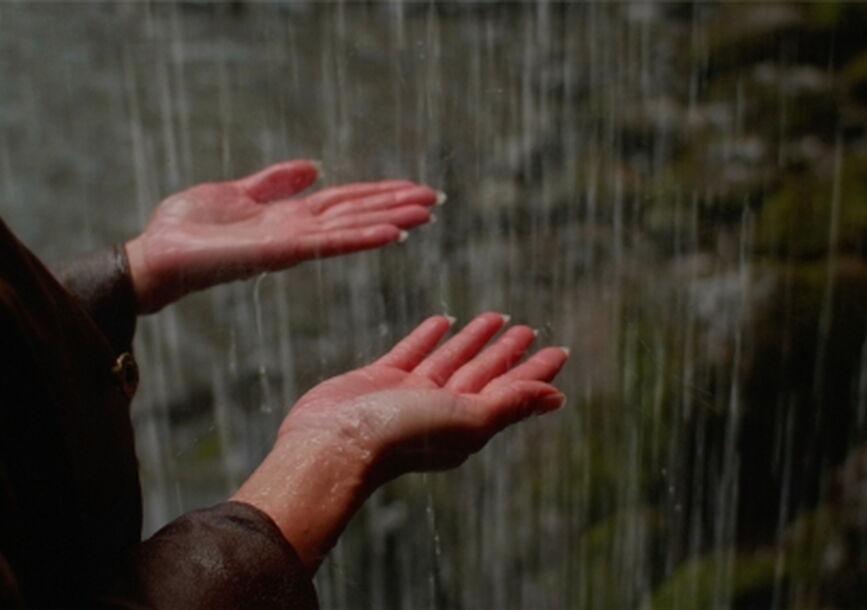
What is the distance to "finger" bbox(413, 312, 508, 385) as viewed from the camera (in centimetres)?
209

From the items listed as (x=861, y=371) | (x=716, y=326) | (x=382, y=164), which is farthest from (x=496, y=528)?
(x=382, y=164)

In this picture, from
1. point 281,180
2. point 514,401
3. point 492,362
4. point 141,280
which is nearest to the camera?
point 514,401

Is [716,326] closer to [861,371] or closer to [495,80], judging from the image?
[861,371]

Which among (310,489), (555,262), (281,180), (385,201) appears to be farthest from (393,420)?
(555,262)

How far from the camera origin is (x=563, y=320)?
14.9ft

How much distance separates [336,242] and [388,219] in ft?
0.68

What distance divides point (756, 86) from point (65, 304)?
172 inches

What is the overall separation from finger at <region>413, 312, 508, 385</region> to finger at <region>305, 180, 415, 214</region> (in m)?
0.87

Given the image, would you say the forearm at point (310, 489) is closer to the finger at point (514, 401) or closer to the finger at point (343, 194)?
the finger at point (514, 401)

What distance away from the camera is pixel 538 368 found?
2113 mm

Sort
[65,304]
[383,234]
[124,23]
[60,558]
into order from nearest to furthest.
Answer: [60,558] < [65,304] < [383,234] < [124,23]

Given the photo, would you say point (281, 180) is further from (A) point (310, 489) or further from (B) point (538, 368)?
(A) point (310, 489)

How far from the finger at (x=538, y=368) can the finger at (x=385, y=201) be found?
93cm

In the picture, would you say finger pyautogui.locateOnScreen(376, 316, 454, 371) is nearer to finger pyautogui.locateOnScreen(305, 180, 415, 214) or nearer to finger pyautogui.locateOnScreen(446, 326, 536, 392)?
finger pyautogui.locateOnScreen(446, 326, 536, 392)
